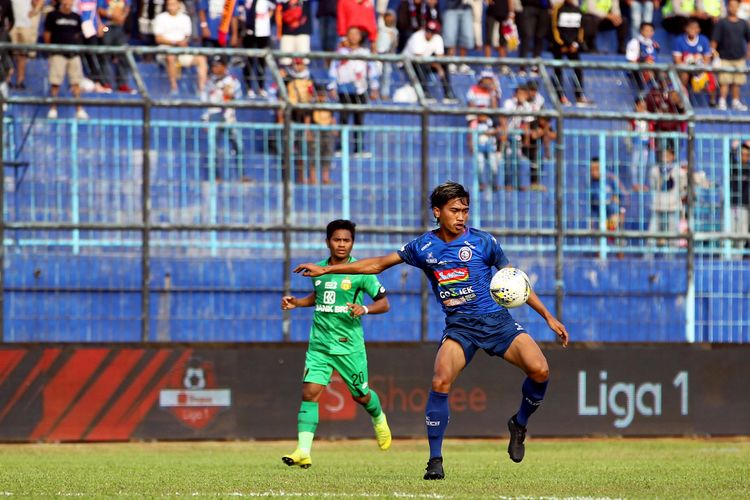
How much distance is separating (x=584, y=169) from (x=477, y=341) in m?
7.44

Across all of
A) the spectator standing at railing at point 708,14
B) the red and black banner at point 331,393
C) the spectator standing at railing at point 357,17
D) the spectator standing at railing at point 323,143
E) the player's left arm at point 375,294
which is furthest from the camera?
the spectator standing at railing at point 708,14

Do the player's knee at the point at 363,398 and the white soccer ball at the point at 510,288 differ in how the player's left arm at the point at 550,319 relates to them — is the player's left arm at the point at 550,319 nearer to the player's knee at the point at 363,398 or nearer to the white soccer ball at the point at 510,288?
the white soccer ball at the point at 510,288

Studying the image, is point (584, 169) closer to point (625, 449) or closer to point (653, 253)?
point (653, 253)

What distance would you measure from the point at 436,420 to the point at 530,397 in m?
0.89

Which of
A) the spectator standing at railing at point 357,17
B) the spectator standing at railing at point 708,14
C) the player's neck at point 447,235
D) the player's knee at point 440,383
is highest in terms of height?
the spectator standing at railing at point 708,14

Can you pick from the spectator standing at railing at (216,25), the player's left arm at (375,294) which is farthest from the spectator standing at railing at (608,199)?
the spectator standing at railing at (216,25)

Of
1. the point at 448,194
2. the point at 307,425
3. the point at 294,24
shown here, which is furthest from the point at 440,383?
the point at 294,24

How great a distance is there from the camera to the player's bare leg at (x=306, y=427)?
11812mm

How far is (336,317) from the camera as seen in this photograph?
12.6m

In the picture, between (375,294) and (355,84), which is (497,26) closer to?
(355,84)

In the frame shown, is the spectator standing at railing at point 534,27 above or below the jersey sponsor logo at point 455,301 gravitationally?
above

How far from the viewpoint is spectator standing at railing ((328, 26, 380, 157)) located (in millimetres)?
17000

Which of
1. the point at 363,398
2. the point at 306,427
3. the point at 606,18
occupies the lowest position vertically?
the point at 306,427

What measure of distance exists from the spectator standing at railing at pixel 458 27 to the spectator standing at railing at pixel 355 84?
5261mm
